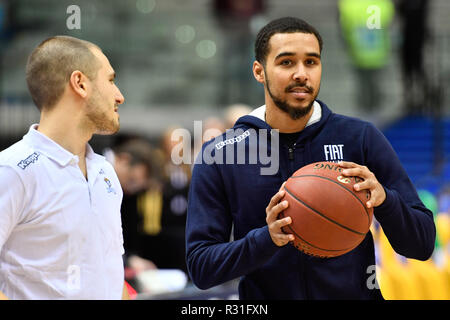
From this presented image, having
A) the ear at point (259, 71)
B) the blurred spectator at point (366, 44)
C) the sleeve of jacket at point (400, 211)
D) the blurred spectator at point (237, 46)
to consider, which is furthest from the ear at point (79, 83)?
the blurred spectator at point (366, 44)

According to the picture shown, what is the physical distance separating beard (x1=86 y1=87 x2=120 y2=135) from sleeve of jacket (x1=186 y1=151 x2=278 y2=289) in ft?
1.45

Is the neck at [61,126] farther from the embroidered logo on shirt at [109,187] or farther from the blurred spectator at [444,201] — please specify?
the blurred spectator at [444,201]

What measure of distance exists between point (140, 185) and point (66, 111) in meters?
3.98

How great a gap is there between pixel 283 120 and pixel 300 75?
0.89ft

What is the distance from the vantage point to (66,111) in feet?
9.53

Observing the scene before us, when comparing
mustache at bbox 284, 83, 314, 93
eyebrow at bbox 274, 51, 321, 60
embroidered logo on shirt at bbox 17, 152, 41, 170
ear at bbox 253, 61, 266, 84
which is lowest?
embroidered logo on shirt at bbox 17, 152, 41, 170

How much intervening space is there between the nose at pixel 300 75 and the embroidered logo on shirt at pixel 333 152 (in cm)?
32

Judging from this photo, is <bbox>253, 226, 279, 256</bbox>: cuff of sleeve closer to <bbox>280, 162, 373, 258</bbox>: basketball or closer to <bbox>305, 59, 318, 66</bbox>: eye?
<bbox>280, 162, 373, 258</bbox>: basketball

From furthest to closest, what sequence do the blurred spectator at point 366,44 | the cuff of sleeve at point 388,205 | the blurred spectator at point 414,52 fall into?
1. the blurred spectator at point 414,52
2. the blurred spectator at point 366,44
3. the cuff of sleeve at point 388,205

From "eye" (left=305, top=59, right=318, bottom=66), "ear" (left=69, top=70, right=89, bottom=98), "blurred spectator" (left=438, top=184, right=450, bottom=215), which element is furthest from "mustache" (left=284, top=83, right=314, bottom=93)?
"blurred spectator" (left=438, top=184, right=450, bottom=215)

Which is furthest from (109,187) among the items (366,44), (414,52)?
(414,52)

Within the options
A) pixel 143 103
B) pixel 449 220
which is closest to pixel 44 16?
pixel 143 103

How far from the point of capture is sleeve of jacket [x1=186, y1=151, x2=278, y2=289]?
9.26ft

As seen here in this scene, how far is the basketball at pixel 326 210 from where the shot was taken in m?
2.71
